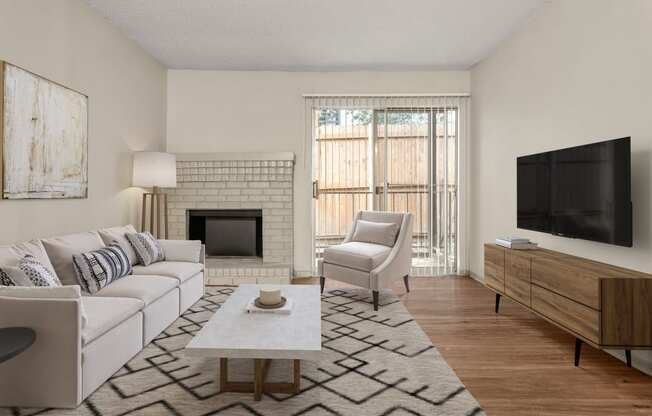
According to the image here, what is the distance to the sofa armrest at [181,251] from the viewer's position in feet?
13.6

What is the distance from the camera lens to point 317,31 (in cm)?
423

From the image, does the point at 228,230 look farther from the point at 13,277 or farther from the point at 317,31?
the point at 13,277

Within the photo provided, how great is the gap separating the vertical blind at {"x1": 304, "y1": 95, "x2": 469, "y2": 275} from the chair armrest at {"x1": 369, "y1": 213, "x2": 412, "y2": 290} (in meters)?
1.14

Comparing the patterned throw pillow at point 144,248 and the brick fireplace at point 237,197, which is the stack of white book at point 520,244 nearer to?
the brick fireplace at point 237,197

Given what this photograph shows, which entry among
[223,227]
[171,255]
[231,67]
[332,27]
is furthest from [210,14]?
[223,227]

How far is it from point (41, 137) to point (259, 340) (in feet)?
7.72

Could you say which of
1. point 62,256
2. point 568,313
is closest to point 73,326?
point 62,256

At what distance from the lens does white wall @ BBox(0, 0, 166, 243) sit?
2920 millimetres

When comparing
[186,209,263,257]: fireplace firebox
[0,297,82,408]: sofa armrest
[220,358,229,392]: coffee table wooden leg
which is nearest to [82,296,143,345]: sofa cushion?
[0,297,82,408]: sofa armrest

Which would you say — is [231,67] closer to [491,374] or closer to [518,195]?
[518,195]

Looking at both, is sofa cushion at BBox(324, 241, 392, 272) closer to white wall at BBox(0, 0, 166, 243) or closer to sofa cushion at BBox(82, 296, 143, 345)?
sofa cushion at BBox(82, 296, 143, 345)

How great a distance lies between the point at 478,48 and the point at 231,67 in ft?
9.84

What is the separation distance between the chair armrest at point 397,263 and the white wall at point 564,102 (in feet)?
3.50

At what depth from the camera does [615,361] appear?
2.72 meters
